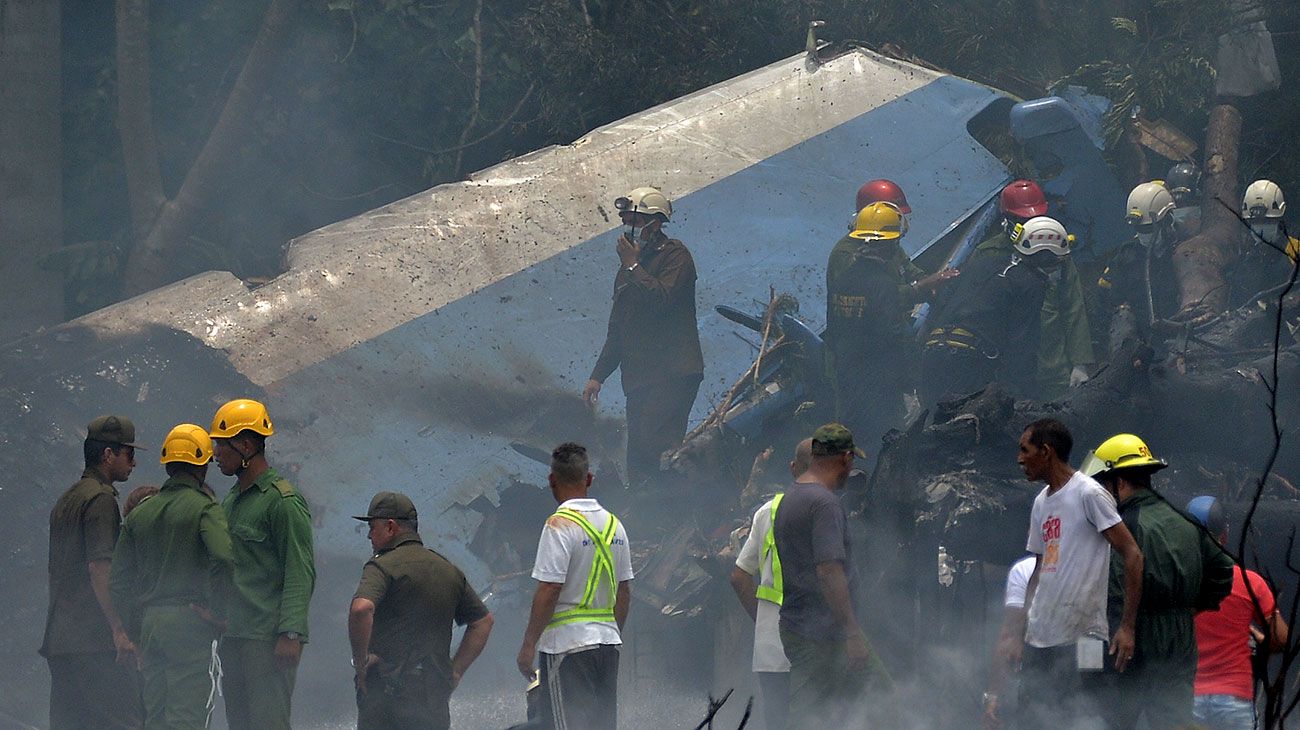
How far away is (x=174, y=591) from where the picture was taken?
459 centimetres

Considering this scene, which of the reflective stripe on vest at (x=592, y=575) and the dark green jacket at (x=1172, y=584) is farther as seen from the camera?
the reflective stripe on vest at (x=592, y=575)

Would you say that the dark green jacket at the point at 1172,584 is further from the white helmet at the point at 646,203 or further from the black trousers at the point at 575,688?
the white helmet at the point at 646,203

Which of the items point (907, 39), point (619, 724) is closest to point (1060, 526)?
point (619, 724)

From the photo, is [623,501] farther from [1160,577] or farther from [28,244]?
[28,244]

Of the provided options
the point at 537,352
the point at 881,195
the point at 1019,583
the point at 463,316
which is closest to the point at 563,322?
the point at 537,352

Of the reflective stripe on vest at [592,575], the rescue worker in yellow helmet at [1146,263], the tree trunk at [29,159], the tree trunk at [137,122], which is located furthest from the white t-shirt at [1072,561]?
the tree trunk at [29,159]

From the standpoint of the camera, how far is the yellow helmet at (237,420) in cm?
458

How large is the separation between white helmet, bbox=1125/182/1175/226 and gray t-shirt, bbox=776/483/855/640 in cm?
563

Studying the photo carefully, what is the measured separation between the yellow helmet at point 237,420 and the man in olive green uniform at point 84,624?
1.84ft

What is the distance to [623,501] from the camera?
25.8 ft

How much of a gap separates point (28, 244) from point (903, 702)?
7.38m

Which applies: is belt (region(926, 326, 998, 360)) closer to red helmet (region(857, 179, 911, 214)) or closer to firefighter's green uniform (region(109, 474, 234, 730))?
red helmet (region(857, 179, 911, 214))

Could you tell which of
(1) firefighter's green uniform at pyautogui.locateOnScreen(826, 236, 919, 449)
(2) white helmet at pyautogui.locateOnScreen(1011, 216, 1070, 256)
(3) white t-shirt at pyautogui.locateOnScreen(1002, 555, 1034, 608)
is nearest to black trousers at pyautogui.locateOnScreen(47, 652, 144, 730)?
(3) white t-shirt at pyautogui.locateOnScreen(1002, 555, 1034, 608)

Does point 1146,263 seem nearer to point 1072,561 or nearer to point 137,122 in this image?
point 1072,561
